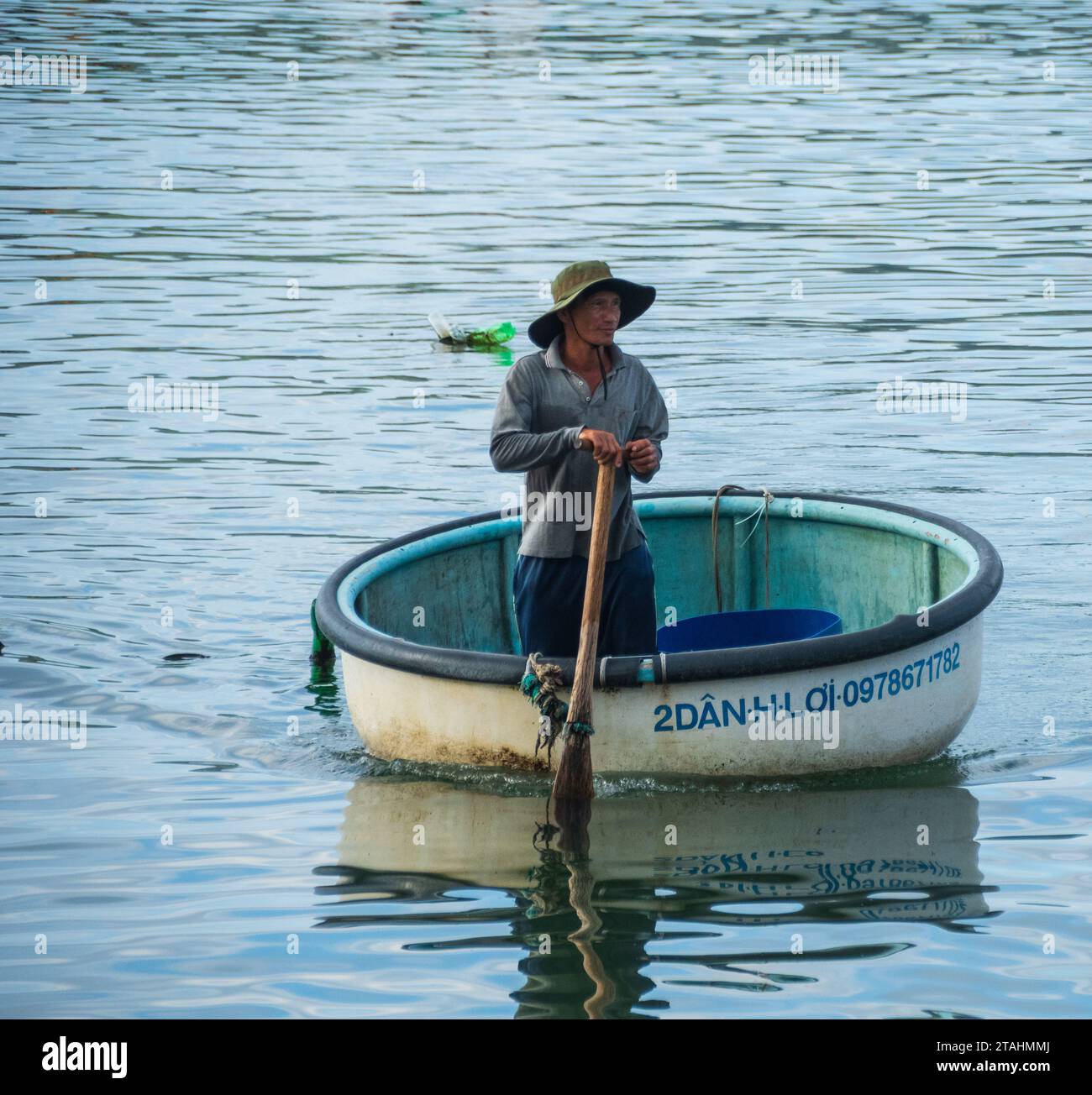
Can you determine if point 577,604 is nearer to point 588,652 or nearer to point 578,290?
point 588,652

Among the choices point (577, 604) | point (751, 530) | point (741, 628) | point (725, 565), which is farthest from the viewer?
point (725, 565)

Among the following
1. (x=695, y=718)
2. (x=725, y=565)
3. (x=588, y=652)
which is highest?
(x=725, y=565)

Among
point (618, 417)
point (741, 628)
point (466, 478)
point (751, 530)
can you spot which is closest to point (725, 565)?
point (751, 530)

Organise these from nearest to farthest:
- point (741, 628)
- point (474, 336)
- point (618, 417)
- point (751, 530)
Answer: point (618, 417), point (741, 628), point (751, 530), point (474, 336)

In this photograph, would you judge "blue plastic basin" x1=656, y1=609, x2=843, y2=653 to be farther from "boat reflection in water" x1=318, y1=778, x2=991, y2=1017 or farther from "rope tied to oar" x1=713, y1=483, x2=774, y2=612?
"boat reflection in water" x1=318, y1=778, x2=991, y2=1017

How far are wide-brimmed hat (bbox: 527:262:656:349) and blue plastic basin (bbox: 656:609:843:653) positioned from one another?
5.73 ft

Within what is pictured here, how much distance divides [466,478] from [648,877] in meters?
6.02

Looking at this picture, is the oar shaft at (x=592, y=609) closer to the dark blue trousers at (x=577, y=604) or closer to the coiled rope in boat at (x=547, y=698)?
the coiled rope in boat at (x=547, y=698)

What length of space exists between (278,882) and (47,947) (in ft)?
2.88

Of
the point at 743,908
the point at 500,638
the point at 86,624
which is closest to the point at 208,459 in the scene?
the point at 86,624

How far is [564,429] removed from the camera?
22.8 feet

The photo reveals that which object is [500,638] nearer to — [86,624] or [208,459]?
[86,624]

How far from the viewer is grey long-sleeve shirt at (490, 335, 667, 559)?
7055 millimetres

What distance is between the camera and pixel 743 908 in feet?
21.1
